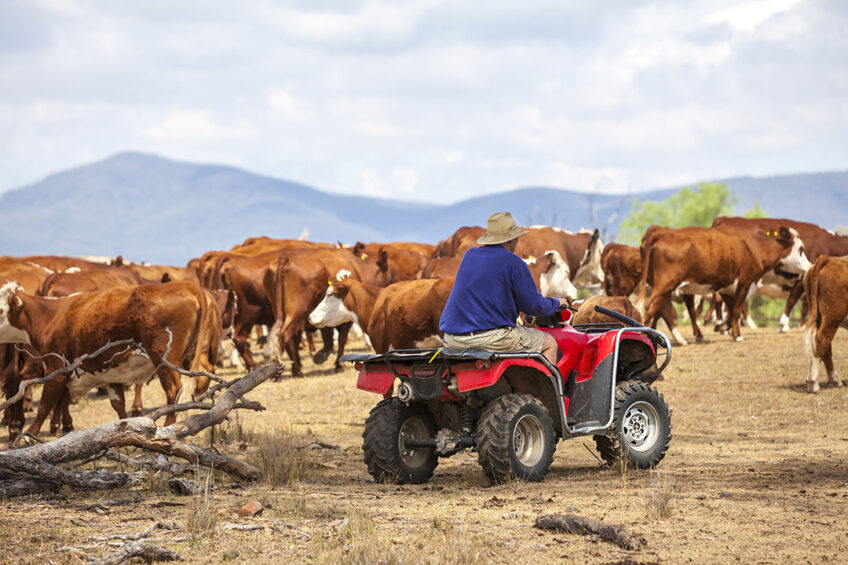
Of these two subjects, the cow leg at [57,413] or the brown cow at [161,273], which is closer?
the cow leg at [57,413]

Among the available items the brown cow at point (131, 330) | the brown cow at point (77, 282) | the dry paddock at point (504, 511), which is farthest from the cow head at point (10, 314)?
the brown cow at point (77, 282)

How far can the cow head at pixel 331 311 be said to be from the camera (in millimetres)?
18594

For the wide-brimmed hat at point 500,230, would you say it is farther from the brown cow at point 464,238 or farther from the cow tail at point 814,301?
the brown cow at point 464,238

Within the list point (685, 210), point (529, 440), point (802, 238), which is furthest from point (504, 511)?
point (685, 210)

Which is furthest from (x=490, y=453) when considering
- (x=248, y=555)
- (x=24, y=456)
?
(x=24, y=456)

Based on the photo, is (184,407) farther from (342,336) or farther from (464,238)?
(464,238)

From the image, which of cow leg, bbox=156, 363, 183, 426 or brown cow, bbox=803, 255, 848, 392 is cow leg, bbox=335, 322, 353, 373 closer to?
cow leg, bbox=156, 363, 183, 426

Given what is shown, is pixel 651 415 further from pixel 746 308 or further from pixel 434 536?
pixel 746 308

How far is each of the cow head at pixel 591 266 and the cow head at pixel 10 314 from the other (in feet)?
47.6

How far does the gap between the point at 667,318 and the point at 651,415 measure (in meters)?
12.2

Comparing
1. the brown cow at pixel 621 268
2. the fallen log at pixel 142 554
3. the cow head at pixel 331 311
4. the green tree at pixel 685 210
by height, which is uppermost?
the green tree at pixel 685 210

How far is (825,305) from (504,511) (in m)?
8.95

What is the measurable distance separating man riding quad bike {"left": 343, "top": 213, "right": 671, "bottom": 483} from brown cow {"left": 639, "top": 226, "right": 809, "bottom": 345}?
11.4m

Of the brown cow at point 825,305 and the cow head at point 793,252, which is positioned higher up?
the cow head at point 793,252
